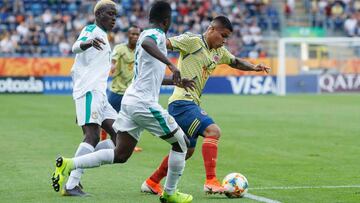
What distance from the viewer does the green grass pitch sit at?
10734 millimetres

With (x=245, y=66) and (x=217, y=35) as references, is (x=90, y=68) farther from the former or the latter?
(x=245, y=66)

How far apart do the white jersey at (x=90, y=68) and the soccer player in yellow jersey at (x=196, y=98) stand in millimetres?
855

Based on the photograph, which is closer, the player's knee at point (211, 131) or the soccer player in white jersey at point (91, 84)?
the soccer player in white jersey at point (91, 84)

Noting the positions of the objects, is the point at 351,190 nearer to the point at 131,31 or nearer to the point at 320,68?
the point at 131,31

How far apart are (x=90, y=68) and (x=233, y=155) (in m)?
5.47

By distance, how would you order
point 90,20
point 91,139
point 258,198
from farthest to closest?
point 90,20 < point 91,139 < point 258,198

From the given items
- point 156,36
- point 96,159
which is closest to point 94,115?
point 96,159

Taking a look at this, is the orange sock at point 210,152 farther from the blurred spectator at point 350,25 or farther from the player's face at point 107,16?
the blurred spectator at point 350,25

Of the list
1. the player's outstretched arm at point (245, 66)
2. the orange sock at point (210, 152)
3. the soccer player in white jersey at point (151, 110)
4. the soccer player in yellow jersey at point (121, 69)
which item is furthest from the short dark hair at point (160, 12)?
the soccer player in yellow jersey at point (121, 69)

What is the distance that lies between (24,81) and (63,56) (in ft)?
10.00

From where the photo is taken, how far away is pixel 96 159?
9797mm

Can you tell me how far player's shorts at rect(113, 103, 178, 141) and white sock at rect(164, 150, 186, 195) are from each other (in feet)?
1.06

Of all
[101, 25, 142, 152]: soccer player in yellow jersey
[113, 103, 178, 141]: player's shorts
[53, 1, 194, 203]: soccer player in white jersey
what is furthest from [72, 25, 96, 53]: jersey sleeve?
[101, 25, 142, 152]: soccer player in yellow jersey

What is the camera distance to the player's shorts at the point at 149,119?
9438 mm
